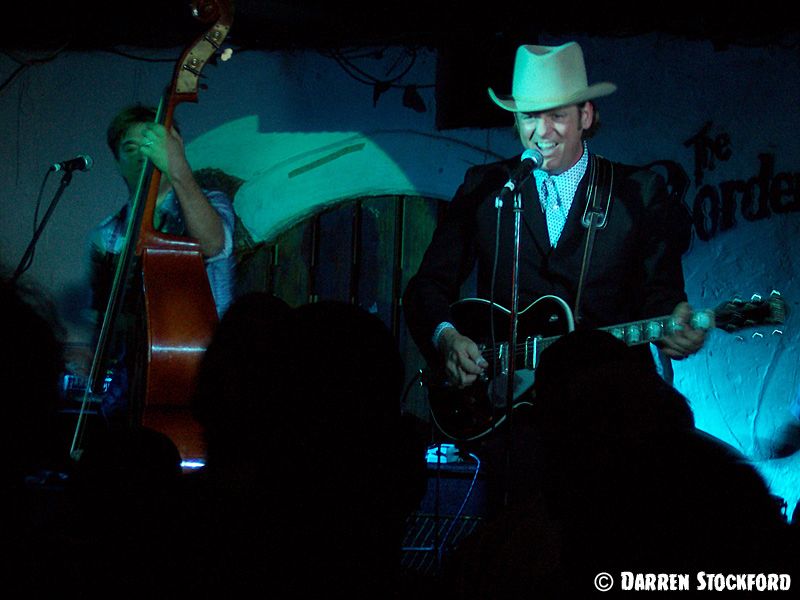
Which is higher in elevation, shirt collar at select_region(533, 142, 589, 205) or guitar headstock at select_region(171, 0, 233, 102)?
guitar headstock at select_region(171, 0, 233, 102)

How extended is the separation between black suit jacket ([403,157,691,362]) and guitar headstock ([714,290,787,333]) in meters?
0.22

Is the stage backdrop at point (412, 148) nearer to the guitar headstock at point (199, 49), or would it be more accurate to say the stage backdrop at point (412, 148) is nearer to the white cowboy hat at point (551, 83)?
the white cowboy hat at point (551, 83)

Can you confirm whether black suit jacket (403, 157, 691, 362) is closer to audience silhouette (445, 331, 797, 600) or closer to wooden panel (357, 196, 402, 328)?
wooden panel (357, 196, 402, 328)

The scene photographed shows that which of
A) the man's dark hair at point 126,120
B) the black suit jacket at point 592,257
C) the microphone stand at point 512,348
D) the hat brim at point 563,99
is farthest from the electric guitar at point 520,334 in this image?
the man's dark hair at point 126,120

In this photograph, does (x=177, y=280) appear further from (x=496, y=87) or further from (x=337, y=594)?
(x=496, y=87)

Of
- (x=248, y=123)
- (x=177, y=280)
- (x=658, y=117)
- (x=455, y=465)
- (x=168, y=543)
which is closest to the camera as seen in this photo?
(x=168, y=543)

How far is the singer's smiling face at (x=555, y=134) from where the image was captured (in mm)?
4227

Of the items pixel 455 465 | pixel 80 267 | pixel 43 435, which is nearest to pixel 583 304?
pixel 455 465

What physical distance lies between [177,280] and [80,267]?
2.82 metres

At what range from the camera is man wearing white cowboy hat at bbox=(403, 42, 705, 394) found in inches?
158

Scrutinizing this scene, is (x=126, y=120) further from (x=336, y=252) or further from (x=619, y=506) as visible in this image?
(x=619, y=506)

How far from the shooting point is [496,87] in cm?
575

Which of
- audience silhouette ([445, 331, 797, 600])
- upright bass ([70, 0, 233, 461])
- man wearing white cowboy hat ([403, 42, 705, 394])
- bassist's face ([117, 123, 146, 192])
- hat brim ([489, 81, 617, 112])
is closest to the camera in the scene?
audience silhouette ([445, 331, 797, 600])

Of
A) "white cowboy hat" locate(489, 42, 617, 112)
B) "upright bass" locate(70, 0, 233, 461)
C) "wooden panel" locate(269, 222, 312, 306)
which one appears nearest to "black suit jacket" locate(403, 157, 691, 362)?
"white cowboy hat" locate(489, 42, 617, 112)
